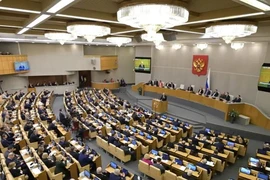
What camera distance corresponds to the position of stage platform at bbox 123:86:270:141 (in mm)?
11842

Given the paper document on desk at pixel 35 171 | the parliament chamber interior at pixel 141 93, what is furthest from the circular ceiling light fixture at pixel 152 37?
the paper document on desk at pixel 35 171

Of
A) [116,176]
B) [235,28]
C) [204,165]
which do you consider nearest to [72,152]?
[116,176]

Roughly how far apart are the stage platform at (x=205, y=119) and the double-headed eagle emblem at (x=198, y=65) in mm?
3370

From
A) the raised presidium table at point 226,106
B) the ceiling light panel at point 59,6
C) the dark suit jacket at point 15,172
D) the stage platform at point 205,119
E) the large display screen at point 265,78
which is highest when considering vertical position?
the ceiling light panel at point 59,6

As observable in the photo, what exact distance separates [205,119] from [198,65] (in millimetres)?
5861

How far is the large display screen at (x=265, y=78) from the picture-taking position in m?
12.2

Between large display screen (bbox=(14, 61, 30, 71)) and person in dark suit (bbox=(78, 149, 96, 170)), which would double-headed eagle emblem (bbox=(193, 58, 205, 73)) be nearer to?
person in dark suit (bbox=(78, 149, 96, 170))

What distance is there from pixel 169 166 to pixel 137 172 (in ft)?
5.00

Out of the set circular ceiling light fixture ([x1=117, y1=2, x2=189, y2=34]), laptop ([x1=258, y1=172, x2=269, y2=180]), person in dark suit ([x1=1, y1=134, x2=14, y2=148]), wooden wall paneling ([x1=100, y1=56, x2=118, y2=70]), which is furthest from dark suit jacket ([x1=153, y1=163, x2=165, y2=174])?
wooden wall paneling ([x1=100, y1=56, x2=118, y2=70])

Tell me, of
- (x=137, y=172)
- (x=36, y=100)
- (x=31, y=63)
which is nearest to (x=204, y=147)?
(x=137, y=172)

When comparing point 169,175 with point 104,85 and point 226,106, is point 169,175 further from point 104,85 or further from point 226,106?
point 104,85

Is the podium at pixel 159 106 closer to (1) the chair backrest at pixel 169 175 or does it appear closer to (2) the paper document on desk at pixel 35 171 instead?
(1) the chair backrest at pixel 169 175

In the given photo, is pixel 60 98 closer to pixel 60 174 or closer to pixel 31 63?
pixel 31 63

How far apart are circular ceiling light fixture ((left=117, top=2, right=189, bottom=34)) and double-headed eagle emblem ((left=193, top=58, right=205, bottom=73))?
14929 mm
